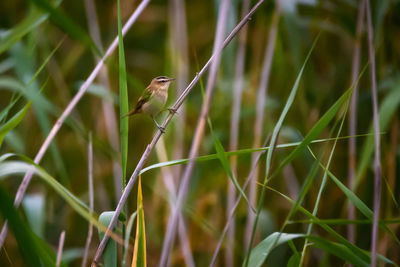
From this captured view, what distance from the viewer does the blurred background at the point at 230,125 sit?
242 centimetres

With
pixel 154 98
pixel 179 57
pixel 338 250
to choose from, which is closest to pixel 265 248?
pixel 338 250

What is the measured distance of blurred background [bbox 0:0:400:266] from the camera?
2.42 m

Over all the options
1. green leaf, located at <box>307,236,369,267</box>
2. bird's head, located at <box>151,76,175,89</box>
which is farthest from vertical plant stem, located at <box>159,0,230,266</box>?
bird's head, located at <box>151,76,175,89</box>

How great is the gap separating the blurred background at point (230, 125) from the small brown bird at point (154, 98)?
69mm

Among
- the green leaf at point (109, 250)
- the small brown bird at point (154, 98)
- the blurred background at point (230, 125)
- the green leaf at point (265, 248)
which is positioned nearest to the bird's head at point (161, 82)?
the small brown bird at point (154, 98)

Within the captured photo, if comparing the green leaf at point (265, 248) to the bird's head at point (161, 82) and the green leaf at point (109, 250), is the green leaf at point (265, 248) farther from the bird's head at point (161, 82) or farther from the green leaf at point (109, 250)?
the bird's head at point (161, 82)

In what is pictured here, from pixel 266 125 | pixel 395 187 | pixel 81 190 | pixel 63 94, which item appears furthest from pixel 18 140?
pixel 395 187

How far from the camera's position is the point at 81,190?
3465 mm

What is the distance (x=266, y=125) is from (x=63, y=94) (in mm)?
1403

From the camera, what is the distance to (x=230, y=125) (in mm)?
3004

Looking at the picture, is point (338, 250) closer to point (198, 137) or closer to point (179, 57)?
point (198, 137)

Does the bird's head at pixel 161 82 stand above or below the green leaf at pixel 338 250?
above

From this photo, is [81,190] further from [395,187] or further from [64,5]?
[395,187]

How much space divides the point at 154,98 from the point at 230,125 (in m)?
0.86
